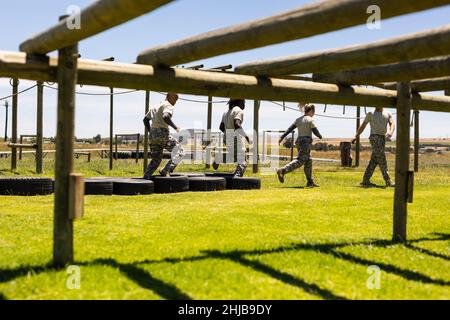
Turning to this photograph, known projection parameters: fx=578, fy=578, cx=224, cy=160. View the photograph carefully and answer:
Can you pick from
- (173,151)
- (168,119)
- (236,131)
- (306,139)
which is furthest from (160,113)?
(306,139)

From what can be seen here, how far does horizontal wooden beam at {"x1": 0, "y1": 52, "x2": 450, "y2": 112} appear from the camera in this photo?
486cm

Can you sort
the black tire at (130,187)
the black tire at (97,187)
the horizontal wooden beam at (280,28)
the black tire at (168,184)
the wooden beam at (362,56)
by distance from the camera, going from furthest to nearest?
the black tire at (168,184)
the black tire at (130,187)
the black tire at (97,187)
the wooden beam at (362,56)
the horizontal wooden beam at (280,28)

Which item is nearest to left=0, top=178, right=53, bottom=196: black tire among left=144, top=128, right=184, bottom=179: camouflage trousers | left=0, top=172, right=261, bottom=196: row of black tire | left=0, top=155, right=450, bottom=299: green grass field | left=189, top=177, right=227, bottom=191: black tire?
left=0, top=172, right=261, bottom=196: row of black tire

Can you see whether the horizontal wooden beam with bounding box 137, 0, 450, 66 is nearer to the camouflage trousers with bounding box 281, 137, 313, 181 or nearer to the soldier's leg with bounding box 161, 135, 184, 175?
the soldier's leg with bounding box 161, 135, 184, 175

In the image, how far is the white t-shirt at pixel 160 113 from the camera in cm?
1214

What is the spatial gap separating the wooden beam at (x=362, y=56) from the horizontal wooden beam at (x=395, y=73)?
0.70 m

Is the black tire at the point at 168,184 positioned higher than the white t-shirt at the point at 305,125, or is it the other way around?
the white t-shirt at the point at 305,125

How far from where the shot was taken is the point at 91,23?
420 centimetres

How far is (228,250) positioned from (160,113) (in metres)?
6.86

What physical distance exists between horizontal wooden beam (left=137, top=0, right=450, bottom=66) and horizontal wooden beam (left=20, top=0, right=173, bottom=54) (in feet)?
3.29

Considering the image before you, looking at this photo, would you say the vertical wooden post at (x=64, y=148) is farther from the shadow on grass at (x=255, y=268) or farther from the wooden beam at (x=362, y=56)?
the wooden beam at (x=362, y=56)

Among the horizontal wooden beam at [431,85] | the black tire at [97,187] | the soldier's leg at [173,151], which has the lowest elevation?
the black tire at [97,187]

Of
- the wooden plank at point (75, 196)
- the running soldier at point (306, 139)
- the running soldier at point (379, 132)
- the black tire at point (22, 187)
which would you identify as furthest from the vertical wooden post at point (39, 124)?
the wooden plank at point (75, 196)
